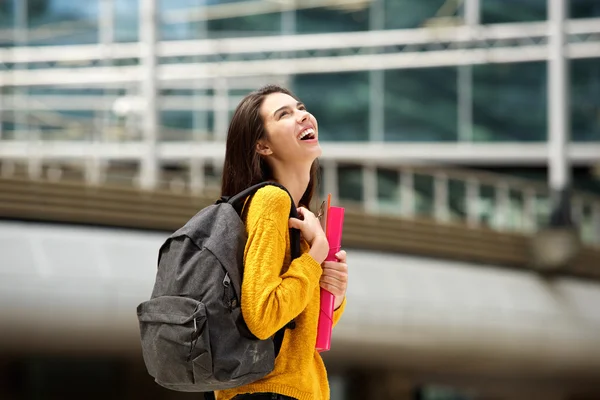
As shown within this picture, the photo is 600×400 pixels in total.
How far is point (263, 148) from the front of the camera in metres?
2.49

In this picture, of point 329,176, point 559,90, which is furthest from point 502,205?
point 329,176

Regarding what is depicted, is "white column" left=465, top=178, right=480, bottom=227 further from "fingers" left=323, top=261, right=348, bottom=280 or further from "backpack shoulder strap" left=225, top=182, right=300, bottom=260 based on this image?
"backpack shoulder strap" left=225, top=182, right=300, bottom=260

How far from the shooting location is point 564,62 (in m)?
15.5

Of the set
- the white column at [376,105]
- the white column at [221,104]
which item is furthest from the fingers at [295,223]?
the white column at [376,105]

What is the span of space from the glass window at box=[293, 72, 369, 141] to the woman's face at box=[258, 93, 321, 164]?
56.7ft

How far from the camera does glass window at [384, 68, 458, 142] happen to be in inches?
779

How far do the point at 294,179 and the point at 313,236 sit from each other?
0.20 m

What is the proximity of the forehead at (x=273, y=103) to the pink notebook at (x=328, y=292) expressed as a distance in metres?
0.24

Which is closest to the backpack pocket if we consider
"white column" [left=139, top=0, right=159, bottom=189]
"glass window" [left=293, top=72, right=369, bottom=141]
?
"white column" [left=139, top=0, right=159, bottom=189]

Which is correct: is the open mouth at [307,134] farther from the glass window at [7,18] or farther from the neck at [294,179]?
the glass window at [7,18]

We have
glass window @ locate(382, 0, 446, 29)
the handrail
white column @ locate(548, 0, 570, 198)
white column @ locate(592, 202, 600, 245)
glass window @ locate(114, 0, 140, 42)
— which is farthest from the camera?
glass window @ locate(382, 0, 446, 29)

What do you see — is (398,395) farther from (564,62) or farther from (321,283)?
(321,283)

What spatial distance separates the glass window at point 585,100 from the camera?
64.4 feet

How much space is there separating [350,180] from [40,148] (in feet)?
18.4
